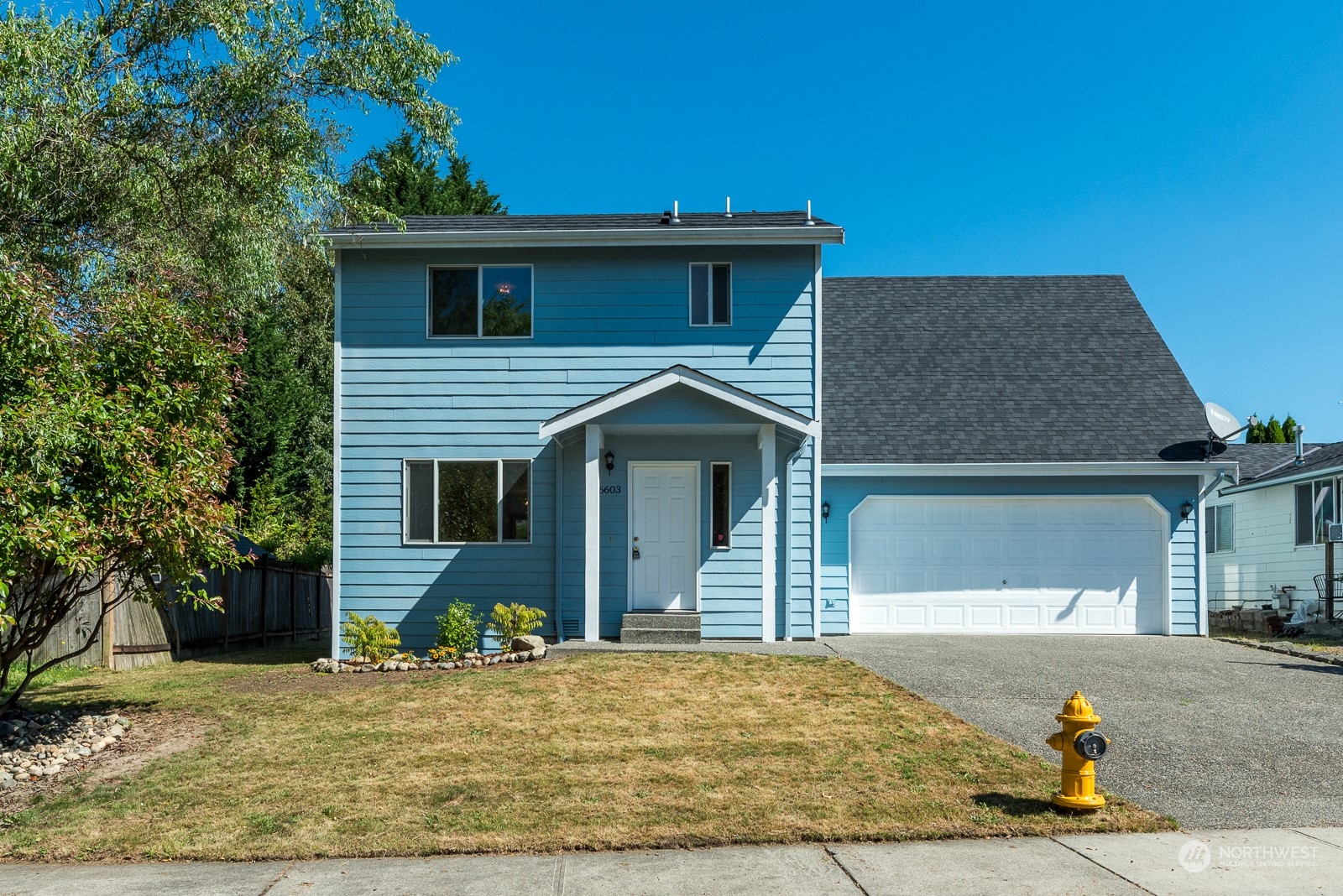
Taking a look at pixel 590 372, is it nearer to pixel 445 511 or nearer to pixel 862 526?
pixel 445 511

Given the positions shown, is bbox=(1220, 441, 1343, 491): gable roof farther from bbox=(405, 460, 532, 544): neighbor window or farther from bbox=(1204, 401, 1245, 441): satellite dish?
bbox=(405, 460, 532, 544): neighbor window

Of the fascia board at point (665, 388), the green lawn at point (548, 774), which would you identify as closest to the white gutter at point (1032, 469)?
the fascia board at point (665, 388)

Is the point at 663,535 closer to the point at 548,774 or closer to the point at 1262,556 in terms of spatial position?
the point at 548,774

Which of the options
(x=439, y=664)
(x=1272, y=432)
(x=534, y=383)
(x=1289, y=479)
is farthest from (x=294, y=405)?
(x=1272, y=432)

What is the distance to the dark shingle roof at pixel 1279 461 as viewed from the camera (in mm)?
19047

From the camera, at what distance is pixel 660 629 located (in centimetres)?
1331

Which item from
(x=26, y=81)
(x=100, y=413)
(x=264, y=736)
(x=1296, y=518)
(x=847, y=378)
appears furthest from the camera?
(x=1296, y=518)

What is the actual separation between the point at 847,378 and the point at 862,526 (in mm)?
2733

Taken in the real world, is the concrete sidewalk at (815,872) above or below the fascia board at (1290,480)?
below

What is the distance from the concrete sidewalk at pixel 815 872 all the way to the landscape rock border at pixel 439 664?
6346mm

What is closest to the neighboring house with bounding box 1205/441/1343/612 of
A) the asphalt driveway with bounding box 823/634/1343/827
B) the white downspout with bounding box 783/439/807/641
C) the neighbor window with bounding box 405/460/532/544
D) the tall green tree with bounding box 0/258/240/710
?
the asphalt driveway with bounding box 823/634/1343/827

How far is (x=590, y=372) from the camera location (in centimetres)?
1430

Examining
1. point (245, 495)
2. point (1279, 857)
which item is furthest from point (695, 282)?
point (245, 495)

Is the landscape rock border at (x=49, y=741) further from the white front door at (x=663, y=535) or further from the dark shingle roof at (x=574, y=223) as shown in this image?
the dark shingle roof at (x=574, y=223)
